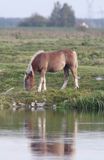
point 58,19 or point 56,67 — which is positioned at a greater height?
point 56,67

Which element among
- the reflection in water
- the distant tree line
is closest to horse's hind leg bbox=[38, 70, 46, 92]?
the reflection in water

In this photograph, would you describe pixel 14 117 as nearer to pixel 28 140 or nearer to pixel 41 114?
pixel 41 114

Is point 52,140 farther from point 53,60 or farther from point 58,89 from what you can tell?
point 53,60

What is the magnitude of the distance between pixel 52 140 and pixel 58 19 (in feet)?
433

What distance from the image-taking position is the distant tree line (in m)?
148

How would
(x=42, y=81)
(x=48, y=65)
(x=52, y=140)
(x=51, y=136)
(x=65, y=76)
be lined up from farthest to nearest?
(x=65, y=76) < (x=48, y=65) < (x=42, y=81) < (x=51, y=136) < (x=52, y=140)

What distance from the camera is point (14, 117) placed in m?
25.7

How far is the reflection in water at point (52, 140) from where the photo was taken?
1873 cm

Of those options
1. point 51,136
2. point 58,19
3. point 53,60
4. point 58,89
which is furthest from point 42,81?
point 58,19

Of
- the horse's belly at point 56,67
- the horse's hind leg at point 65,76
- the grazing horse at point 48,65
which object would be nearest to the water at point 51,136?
the grazing horse at point 48,65

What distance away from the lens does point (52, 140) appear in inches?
811

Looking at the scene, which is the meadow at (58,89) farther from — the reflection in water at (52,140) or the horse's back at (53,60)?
the reflection in water at (52,140)

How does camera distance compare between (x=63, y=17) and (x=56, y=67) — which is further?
(x=63, y=17)

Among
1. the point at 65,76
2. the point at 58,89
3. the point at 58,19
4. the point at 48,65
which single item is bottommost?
the point at 58,19
